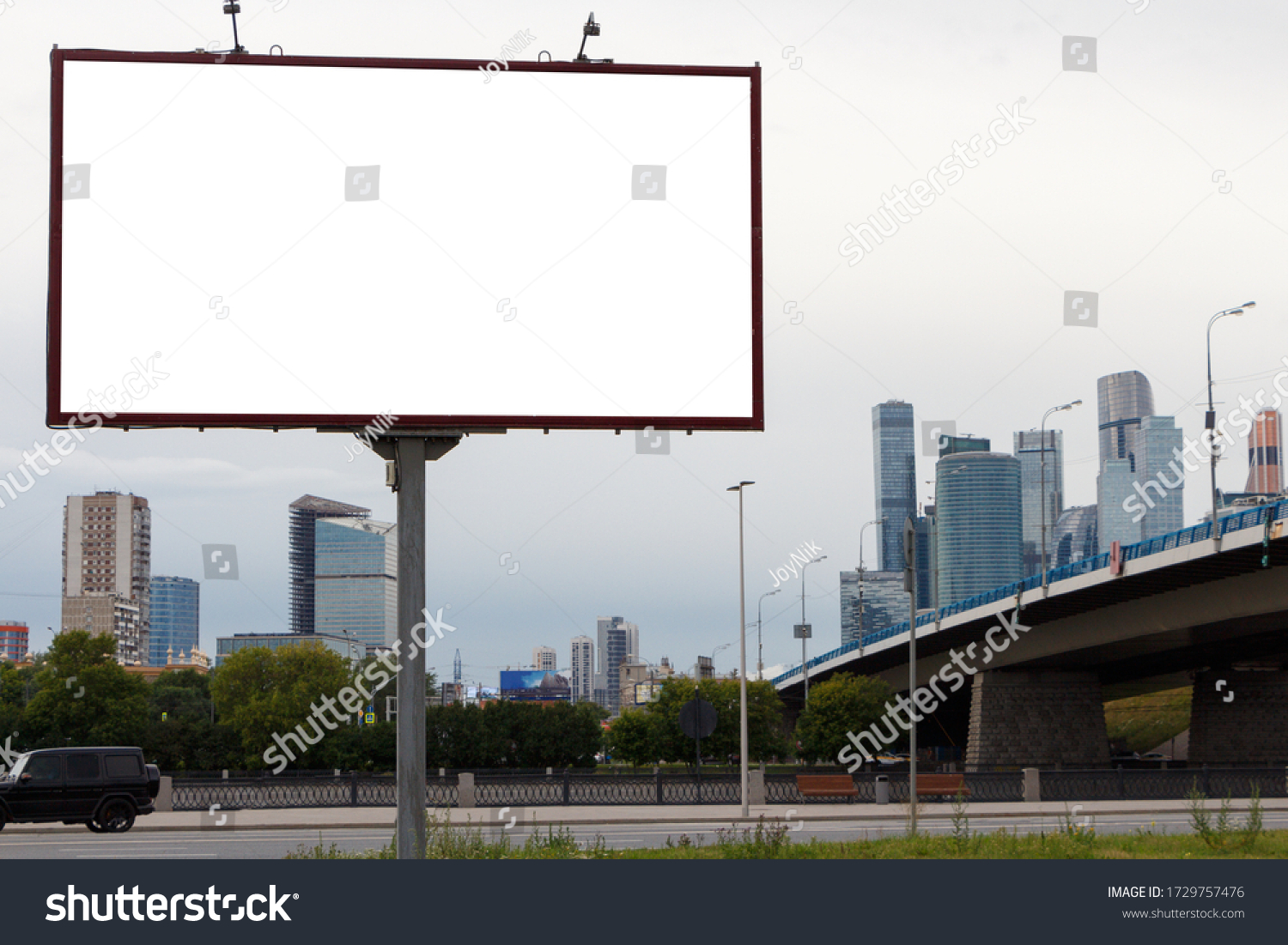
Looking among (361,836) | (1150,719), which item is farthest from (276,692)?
(1150,719)

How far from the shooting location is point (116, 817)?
27.1 m

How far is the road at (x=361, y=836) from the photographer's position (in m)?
21.8

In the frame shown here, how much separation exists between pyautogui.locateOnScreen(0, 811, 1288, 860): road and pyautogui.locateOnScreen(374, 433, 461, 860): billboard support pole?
7.43 metres

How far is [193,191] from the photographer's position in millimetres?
12820

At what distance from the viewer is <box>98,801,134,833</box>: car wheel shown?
88.4 feet

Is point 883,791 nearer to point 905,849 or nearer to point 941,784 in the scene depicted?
point 941,784

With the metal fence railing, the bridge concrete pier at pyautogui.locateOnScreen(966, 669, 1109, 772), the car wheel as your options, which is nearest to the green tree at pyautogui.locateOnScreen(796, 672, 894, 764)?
the bridge concrete pier at pyautogui.locateOnScreen(966, 669, 1109, 772)

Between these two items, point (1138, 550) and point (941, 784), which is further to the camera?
point (1138, 550)

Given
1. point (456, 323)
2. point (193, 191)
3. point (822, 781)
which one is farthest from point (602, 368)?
point (822, 781)

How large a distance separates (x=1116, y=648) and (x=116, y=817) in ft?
160

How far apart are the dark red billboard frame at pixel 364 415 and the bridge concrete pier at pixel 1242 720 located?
6122cm

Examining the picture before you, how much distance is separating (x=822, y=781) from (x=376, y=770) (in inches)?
1326

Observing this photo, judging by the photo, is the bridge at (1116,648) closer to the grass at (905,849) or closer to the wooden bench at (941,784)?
the wooden bench at (941,784)

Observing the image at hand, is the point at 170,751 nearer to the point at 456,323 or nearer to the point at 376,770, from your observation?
the point at 376,770
